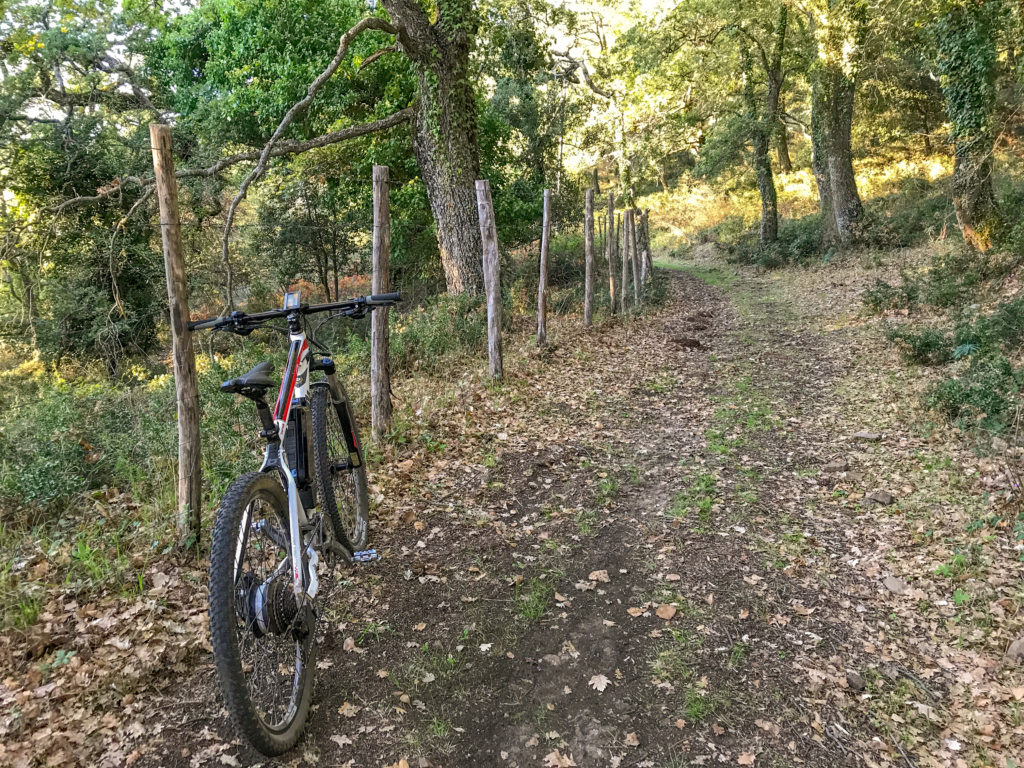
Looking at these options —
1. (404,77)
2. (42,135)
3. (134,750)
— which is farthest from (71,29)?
(134,750)

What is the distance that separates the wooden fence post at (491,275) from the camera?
28.3 feet

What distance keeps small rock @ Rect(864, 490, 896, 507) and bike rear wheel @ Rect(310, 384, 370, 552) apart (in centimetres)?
443

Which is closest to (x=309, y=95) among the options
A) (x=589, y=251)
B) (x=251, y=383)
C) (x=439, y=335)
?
(x=439, y=335)

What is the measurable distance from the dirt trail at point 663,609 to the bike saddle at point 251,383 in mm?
1689

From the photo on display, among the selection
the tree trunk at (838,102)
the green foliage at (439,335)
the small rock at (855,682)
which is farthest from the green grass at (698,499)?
the tree trunk at (838,102)

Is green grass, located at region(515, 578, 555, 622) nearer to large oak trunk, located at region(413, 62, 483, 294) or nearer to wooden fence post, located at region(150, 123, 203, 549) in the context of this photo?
wooden fence post, located at region(150, 123, 203, 549)

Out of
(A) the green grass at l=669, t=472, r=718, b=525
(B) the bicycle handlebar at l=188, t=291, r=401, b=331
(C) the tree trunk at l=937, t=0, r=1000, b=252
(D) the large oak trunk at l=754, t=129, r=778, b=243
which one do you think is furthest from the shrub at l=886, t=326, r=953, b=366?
(D) the large oak trunk at l=754, t=129, r=778, b=243

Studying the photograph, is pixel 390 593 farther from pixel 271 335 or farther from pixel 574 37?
pixel 574 37

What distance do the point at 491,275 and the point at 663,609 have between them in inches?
232

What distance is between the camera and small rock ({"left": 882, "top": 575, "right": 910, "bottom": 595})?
13.5 feet

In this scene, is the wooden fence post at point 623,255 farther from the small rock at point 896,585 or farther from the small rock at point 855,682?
the small rock at point 855,682

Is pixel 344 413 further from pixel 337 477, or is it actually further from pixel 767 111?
pixel 767 111

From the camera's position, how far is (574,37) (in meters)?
24.3

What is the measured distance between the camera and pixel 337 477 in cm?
439
